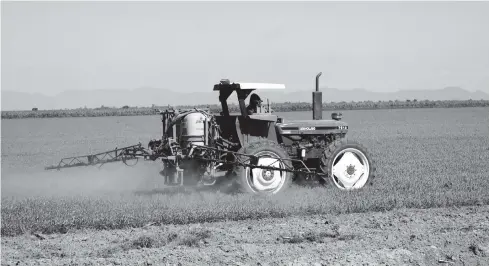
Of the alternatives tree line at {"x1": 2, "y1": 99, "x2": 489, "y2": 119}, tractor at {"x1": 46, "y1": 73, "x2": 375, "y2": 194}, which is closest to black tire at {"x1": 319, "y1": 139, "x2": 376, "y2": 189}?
tractor at {"x1": 46, "y1": 73, "x2": 375, "y2": 194}

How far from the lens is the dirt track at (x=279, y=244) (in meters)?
7.25

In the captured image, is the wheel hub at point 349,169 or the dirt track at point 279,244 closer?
the dirt track at point 279,244

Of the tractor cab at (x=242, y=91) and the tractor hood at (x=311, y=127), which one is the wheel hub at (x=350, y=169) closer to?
the tractor hood at (x=311, y=127)

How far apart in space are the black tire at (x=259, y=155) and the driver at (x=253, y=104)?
2.40 feet

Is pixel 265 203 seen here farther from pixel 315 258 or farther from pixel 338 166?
pixel 315 258

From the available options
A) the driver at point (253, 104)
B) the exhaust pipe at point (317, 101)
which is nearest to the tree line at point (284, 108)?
the exhaust pipe at point (317, 101)

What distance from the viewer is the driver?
1152 centimetres

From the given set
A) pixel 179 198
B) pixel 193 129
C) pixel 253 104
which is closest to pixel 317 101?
pixel 253 104

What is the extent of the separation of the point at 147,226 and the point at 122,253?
1.57m

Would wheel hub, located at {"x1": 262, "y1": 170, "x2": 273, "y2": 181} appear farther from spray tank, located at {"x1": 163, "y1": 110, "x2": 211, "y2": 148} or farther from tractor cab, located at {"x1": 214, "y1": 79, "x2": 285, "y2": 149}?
spray tank, located at {"x1": 163, "y1": 110, "x2": 211, "y2": 148}

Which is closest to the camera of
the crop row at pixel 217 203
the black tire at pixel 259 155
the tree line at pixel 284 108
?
the crop row at pixel 217 203

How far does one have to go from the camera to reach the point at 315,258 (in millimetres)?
7230

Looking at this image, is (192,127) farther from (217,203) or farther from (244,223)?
(244,223)

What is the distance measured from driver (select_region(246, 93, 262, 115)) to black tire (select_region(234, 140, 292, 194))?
2.40ft
